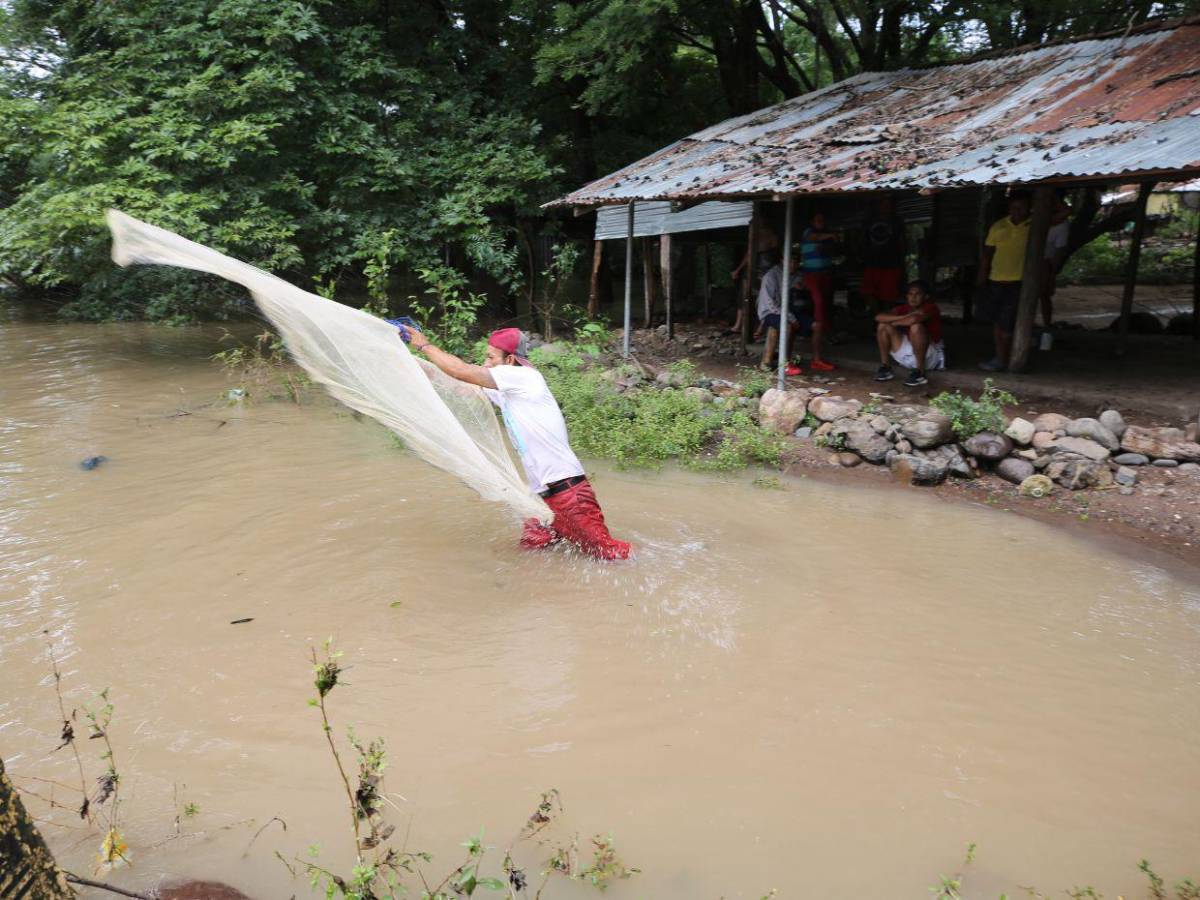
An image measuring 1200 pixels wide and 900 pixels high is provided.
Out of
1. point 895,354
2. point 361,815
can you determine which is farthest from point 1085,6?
point 361,815

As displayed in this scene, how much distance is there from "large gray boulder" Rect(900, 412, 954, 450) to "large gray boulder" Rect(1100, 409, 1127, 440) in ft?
3.54

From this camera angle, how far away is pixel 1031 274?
743 centimetres

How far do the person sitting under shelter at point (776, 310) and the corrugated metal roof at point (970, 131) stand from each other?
130 centimetres

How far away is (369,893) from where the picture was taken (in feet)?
7.17

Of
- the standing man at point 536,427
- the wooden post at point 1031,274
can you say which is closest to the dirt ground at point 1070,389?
the wooden post at point 1031,274

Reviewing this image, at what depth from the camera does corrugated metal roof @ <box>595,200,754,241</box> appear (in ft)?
34.9

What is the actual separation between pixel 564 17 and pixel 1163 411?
8.76 metres

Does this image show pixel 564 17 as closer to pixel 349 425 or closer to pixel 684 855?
pixel 349 425

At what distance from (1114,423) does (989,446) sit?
903 millimetres

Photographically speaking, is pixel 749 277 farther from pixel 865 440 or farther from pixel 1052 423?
pixel 1052 423

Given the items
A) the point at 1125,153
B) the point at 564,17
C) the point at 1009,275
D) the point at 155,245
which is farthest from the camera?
the point at 564,17

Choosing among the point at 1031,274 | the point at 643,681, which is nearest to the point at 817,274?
the point at 1031,274

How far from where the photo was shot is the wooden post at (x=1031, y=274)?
7223 millimetres

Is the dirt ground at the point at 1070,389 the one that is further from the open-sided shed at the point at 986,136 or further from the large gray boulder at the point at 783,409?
the open-sided shed at the point at 986,136
